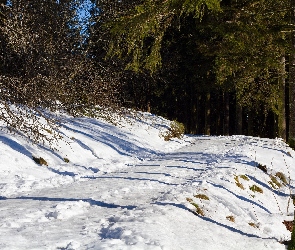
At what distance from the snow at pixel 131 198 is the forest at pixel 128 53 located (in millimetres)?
1207

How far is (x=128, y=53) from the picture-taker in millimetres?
11195

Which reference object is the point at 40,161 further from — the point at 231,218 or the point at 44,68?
the point at 44,68

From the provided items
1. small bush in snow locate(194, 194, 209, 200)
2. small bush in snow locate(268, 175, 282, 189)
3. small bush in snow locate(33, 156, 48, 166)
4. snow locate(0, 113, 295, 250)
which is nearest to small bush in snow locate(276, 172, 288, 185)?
snow locate(0, 113, 295, 250)

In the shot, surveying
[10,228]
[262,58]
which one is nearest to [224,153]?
[262,58]

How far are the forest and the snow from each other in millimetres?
1207

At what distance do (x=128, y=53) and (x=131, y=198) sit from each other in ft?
19.3

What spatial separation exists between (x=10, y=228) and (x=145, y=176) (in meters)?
4.29

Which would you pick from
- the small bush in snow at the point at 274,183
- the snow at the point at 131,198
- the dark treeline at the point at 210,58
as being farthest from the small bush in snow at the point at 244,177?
the dark treeline at the point at 210,58

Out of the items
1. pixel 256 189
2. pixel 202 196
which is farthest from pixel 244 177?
pixel 202 196

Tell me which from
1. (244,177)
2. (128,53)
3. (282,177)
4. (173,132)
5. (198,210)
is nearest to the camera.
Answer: (198,210)

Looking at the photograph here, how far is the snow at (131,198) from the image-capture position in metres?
4.41

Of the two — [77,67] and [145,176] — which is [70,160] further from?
[77,67]

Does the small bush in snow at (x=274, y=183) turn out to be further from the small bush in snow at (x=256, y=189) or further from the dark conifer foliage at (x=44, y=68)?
the dark conifer foliage at (x=44, y=68)

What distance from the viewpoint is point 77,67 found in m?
13.7
